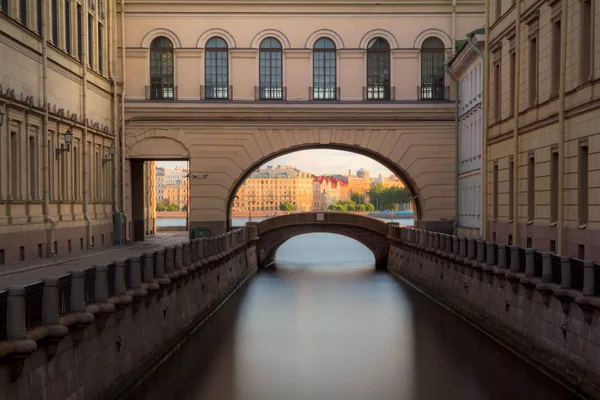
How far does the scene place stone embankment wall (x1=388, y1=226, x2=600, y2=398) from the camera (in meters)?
15.8

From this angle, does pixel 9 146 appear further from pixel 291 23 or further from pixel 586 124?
pixel 291 23

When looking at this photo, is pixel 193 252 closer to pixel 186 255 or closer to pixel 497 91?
pixel 186 255

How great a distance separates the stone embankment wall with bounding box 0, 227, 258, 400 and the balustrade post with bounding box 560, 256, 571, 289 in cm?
760

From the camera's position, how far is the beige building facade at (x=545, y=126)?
20594mm

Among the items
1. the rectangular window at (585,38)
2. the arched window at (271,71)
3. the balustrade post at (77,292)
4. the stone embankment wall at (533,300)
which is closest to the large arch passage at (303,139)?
the arched window at (271,71)

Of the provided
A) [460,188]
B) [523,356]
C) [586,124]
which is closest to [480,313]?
[523,356]

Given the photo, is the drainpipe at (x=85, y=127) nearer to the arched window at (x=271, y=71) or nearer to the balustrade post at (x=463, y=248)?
the arched window at (x=271, y=71)

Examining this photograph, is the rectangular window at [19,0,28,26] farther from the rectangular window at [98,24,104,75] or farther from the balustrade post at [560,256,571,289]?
the balustrade post at [560,256,571,289]

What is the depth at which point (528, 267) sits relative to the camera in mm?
19781

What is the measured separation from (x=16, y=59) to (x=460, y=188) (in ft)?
72.0

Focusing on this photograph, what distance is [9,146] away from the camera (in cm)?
2591

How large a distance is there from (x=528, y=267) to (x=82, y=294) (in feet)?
31.6

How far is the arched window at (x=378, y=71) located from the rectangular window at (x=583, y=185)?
22.8 m

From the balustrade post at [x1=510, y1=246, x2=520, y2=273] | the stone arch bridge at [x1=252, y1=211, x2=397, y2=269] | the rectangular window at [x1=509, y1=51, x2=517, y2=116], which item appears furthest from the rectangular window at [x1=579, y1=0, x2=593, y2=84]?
the stone arch bridge at [x1=252, y1=211, x2=397, y2=269]
